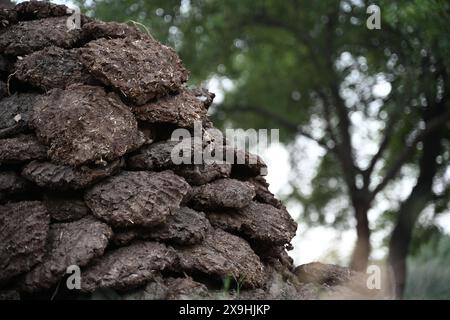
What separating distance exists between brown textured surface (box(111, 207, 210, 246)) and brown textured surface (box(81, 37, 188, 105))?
3.18 ft

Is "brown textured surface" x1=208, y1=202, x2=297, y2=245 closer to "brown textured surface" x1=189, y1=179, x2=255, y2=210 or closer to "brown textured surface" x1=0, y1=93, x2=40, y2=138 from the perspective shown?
"brown textured surface" x1=189, y1=179, x2=255, y2=210

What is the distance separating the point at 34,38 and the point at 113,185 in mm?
1616

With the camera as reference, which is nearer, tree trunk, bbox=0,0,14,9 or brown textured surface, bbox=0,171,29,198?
brown textured surface, bbox=0,171,29,198

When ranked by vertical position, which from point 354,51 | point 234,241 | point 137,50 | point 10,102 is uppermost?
point 354,51

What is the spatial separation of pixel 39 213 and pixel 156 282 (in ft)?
3.23

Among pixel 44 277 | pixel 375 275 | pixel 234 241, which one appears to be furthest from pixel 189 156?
pixel 375 275

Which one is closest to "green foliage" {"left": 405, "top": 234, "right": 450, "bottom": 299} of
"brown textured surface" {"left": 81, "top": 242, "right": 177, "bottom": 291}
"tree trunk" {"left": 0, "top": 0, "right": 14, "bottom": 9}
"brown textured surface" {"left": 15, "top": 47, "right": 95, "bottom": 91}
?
"brown textured surface" {"left": 81, "top": 242, "right": 177, "bottom": 291}

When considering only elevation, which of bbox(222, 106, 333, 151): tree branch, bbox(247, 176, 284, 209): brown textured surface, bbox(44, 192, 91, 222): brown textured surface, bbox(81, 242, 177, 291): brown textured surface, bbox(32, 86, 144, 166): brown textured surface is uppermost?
bbox(222, 106, 333, 151): tree branch

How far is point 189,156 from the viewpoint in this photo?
5.09 meters

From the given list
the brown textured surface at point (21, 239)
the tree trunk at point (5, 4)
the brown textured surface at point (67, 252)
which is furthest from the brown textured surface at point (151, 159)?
the tree trunk at point (5, 4)

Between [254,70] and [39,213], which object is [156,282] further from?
[254,70]

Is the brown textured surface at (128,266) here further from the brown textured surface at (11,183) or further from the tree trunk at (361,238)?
the tree trunk at (361,238)

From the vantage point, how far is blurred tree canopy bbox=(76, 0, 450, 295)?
1033 cm

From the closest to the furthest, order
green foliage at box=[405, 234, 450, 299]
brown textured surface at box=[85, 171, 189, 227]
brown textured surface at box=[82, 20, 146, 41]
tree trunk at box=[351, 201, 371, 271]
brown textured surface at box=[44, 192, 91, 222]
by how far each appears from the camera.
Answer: brown textured surface at box=[85, 171, 189, 227] → brown textured surface at box=[44, 192, 91, 222] → brown textured surface at box=[82, 20, 146, 41] → green foliage at box=[405, 234, 450, 299] → tree trunk at box=[351, 201, 371, 271]
